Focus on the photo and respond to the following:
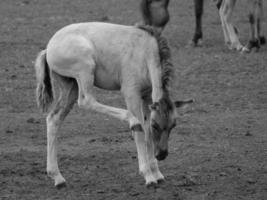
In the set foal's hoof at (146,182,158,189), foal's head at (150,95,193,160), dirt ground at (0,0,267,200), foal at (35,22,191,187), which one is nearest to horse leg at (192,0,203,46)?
dirt ground at (0,0,267,200)

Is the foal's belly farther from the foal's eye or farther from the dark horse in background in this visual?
the dark horse in background

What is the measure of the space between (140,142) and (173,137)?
2445mm

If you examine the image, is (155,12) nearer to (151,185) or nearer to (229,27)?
(229,27)

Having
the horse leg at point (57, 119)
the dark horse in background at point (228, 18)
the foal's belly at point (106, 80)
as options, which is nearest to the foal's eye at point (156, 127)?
the foal's belly at point (106, 80)

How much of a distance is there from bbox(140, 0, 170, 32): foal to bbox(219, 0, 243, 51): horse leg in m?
1.11

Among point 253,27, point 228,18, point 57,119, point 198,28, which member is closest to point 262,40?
point 253,27

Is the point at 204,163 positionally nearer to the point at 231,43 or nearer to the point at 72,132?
the point at 72,132

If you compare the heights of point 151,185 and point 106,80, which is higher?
point 106,80

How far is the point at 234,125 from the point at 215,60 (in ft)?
12.4

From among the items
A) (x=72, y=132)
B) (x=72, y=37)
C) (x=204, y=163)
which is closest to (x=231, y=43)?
(x=72, y=132)

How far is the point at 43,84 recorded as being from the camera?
794cm

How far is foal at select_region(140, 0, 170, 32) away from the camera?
14.8 meters

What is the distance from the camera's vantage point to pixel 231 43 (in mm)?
15234

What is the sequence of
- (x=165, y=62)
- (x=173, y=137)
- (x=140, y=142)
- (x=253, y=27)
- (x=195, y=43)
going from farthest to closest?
(x=195, y=43), (x=253, y=27), (x=173, y=137), (x=140, y=142), (x=165, y=62)
